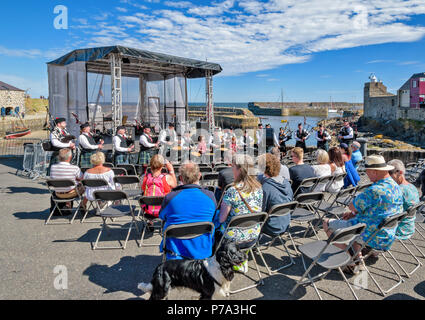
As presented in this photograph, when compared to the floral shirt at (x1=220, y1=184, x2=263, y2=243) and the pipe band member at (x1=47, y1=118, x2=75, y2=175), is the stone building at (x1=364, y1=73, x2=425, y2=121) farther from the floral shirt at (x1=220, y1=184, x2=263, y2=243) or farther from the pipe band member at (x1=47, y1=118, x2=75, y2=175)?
the floral shirt at (x1=220, y1=184, x2=263, y2=243)

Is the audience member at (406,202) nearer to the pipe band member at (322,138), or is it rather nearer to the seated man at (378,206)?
the seated man at (378,206)

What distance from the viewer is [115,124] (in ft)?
33.2

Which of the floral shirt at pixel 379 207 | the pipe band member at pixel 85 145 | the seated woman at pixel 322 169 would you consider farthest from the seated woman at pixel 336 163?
the pipe band member at pixel 85 145

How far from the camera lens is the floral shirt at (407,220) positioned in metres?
3.60

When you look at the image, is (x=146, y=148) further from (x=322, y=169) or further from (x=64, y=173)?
(x=322, y=169)

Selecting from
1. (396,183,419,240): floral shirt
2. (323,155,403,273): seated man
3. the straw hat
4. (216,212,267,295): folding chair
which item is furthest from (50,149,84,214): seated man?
(396,183,419,240): floral shirt

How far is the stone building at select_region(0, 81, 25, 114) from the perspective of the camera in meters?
47.0

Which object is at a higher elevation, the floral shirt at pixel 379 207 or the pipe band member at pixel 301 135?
the pipe band member at pixel 301 135

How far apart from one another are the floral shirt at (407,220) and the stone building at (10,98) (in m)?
55.7

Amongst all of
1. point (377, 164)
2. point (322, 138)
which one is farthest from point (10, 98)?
point (377, 164)

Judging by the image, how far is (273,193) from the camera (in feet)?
11.9

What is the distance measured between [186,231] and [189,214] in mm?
208

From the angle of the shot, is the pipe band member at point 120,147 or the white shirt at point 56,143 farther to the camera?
the pipe band member at point 120,147
